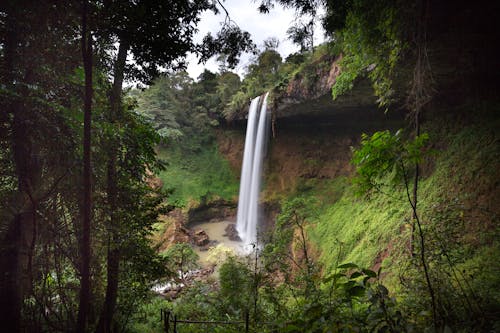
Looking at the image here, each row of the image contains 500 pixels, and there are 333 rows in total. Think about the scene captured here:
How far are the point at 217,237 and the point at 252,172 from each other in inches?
207

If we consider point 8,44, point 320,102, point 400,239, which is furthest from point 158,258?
point 320,102

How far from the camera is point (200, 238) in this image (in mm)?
16656

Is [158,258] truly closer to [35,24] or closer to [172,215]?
[35,24]

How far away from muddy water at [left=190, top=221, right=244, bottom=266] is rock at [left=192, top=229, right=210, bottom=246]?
39 cm

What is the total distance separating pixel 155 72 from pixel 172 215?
15.0 metres

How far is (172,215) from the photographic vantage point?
1791cm

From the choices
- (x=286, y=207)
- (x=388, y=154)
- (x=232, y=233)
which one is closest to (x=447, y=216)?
(x=286, y=207)

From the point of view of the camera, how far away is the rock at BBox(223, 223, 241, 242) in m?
17.3

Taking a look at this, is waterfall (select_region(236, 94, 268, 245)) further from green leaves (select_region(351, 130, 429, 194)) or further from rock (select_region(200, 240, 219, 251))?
green leaves (select_region(351, 130, 429, 194))

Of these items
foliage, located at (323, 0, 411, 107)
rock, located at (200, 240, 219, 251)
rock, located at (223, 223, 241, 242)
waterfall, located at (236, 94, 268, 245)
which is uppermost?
waterfall, located at (236, 94, 268, 245)

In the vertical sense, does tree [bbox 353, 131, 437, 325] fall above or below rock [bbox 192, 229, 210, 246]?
below

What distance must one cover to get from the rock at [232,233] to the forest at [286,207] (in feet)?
12.7

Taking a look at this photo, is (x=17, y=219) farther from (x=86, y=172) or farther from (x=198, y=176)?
(x=198, y=176)

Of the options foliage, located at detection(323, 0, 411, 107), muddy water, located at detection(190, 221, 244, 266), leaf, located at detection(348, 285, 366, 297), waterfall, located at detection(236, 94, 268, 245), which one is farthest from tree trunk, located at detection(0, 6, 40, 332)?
waterfall, located at detection(236, 94, 268, 245)
